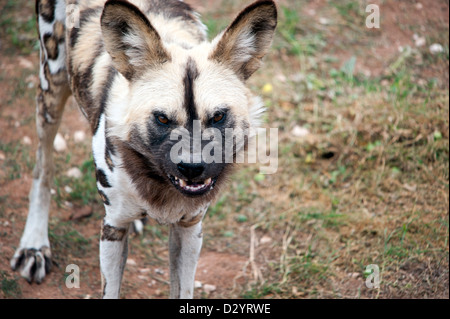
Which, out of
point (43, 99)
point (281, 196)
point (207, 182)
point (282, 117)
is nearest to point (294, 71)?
point (282, 117)

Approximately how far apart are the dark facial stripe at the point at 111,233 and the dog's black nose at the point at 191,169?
0.71m

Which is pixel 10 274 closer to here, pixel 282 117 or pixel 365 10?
pixel 282 117

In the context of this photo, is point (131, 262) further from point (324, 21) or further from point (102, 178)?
point (324, 21)

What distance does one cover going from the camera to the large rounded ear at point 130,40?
247 cm

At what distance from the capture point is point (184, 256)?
314 cm

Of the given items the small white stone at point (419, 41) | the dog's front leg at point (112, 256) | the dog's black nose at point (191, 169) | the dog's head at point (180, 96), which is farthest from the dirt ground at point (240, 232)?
the dog's black nose at point (191, 169)

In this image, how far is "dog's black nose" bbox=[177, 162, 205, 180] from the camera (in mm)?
2398

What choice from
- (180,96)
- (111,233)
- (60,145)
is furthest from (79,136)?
(180,96)

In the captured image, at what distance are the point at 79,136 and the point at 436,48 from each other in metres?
3.69

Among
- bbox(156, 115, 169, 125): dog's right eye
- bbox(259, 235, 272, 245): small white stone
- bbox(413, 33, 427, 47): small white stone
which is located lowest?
bbox(259, 235, 272, 245): small white stone

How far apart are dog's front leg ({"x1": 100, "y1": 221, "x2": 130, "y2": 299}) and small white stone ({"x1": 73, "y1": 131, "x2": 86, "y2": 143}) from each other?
1.92m

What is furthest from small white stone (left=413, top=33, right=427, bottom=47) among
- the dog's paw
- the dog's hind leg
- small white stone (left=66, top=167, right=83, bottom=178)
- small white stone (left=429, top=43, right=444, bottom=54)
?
the dog's paw

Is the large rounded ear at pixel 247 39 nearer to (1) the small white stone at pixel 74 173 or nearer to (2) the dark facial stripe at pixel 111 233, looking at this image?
(2) the dark facial stripe at pixel 111 233

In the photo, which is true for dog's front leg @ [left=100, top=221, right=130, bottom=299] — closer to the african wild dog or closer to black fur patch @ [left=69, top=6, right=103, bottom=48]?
the african wild dog
